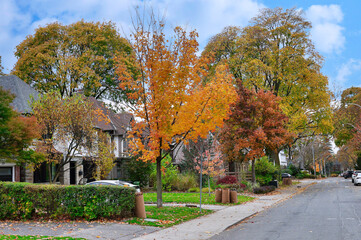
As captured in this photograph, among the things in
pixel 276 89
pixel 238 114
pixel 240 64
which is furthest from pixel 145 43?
pixel 276 89

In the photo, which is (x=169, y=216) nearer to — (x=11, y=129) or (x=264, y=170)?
(x=11, y=129)

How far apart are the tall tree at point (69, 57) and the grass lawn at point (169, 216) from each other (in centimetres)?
→ 2737

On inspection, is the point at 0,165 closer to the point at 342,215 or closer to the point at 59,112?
the point at 59,112

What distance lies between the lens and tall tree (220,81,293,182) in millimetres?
30062

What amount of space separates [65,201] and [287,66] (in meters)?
31.5

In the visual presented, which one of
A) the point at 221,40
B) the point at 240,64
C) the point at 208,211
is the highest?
the point at 221,40

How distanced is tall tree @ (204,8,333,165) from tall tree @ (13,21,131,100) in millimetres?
14023

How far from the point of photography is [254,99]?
1238 inches

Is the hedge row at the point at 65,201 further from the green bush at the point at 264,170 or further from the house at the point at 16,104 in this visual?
the green bush at the point at 264,170

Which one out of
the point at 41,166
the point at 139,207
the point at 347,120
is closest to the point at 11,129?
the point at 139,207

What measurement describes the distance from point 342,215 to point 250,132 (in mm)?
15790

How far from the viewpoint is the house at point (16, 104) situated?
26828mm

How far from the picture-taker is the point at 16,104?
2864 cm

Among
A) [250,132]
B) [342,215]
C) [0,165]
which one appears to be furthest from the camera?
[250,132]
